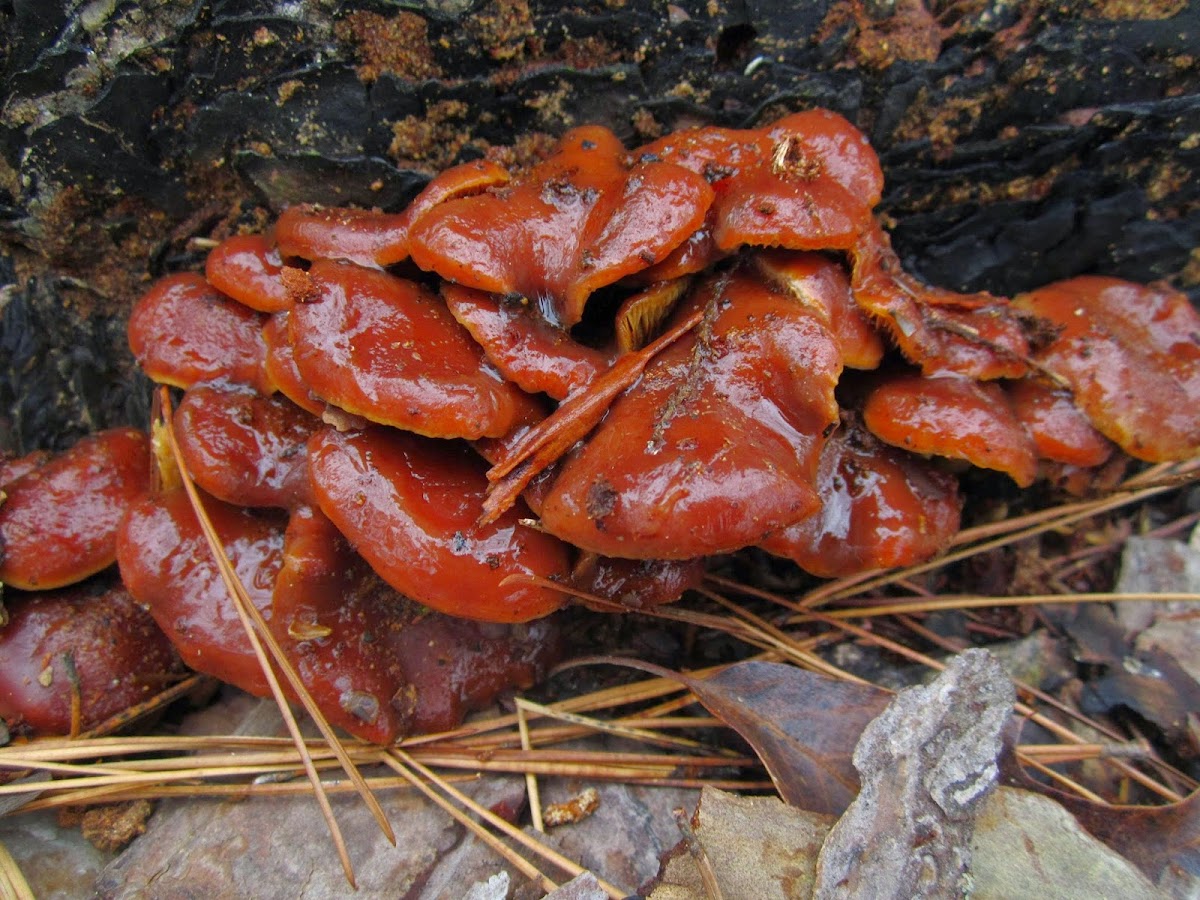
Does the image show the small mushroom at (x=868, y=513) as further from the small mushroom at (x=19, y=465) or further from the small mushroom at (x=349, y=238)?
the small mushroom at (x=19, y=465)

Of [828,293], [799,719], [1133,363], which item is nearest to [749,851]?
[799,719]

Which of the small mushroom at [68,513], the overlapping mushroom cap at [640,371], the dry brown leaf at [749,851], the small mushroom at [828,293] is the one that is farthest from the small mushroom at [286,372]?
the dry brown leaf at [749,851]

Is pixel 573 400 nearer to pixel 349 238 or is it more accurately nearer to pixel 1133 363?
pixel 349 238

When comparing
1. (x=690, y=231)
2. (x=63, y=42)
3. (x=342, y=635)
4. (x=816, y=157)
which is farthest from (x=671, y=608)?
(x=63, y=42)

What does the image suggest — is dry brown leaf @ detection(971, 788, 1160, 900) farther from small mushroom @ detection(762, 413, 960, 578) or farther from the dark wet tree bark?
the dark wet tree bark

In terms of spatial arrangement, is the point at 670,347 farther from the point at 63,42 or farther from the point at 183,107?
the point at 63,42

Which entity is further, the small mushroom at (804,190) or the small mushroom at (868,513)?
the small mushroom at (868,513)

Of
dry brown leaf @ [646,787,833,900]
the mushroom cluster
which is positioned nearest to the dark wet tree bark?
the mushroom cluster
